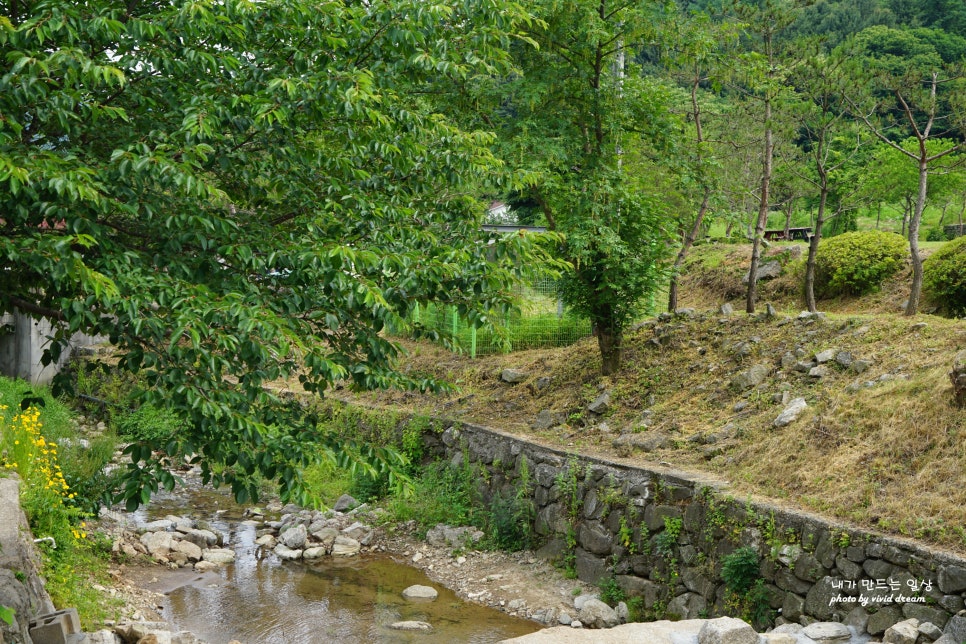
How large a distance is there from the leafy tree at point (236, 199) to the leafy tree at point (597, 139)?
4886mm

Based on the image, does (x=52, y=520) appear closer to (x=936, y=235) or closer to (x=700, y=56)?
(x=700, y=56)

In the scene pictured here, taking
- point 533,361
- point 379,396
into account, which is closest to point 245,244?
point 533,361

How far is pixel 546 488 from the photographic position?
1048 centimetres

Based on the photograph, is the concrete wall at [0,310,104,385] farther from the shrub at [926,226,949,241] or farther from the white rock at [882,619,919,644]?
the shrub at [926,226,949,241]

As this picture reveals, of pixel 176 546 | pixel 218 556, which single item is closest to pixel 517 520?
pixel 218 556

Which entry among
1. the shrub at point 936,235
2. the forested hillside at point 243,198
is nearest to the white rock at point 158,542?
the forested hillside at point 243,198

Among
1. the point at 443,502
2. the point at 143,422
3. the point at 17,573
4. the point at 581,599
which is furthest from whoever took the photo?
the point at 143,422

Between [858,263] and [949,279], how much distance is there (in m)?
2.27

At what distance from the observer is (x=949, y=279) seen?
38.8 ft

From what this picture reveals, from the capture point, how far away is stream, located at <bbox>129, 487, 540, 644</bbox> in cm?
856

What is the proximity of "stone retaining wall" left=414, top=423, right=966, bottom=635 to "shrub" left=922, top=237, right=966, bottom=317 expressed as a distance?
593 centimetres

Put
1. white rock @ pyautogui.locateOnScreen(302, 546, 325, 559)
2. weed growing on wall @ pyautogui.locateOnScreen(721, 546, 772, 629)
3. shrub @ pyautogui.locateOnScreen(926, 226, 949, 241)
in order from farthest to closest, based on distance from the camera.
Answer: shrub @ pyautogui.locateOnScreen(926, 226, 949, 241) < white rock @ pyautogui.locateOnScreen(302, 546, 325, 559) < weed growing on wall @ pyautogui.locateOnScreen(721, 546, 772, 629)

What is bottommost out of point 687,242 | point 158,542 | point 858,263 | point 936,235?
point 158,542

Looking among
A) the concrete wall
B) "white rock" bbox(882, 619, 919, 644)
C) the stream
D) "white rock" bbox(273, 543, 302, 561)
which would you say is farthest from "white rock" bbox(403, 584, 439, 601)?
the concrete wall
